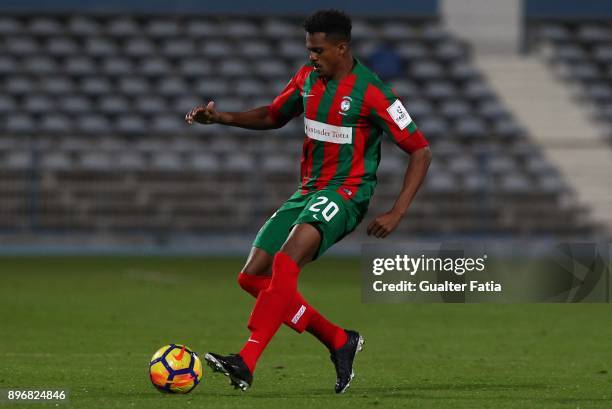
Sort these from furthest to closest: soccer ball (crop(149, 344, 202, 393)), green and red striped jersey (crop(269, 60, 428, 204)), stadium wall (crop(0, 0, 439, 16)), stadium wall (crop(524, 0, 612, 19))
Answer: stadium wall (crop(524, 0, 612, 19)), stadium wall (crop(0, 0, 439, 16)), green and red striped jersey (crop(269, 60, 428, 204)), soccer ball (crop(149, 344, 202, 393))

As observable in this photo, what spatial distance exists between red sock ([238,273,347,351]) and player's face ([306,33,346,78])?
115 cm

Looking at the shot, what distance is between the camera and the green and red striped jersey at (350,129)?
22.3ft

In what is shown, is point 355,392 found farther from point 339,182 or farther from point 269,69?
point 269,69

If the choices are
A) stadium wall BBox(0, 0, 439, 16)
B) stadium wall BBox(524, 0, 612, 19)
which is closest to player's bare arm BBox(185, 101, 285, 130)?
stadium wall BBox(0, 0, 439, 16)

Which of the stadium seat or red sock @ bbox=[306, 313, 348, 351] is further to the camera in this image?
the stadium seat

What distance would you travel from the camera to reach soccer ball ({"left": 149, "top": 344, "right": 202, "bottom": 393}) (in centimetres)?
644

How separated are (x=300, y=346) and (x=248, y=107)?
14191mm

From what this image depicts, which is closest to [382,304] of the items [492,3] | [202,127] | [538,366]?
[538,366]

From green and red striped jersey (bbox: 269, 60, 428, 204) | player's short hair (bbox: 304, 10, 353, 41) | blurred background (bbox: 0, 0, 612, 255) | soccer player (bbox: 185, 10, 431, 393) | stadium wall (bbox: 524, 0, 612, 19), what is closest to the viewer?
soccer player (bbox: 185, 10, 431, 393)

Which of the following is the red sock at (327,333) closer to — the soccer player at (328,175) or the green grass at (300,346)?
the soccer player at (328,175)

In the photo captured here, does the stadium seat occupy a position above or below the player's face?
below

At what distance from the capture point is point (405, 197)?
6613 mm

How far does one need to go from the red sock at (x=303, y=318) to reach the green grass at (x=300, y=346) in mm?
260

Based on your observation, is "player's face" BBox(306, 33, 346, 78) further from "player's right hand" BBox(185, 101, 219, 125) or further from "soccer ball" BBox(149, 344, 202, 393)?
"soccer ball" BBox(149, 344, 202, 393)
